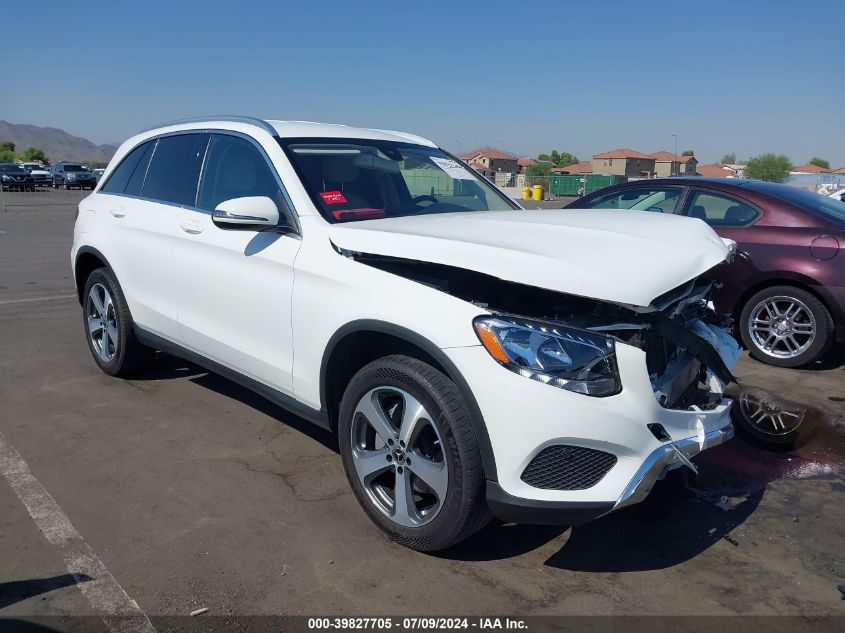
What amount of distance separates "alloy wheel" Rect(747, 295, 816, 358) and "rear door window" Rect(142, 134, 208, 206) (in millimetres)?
4617

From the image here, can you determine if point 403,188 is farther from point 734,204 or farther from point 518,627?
point 734,204

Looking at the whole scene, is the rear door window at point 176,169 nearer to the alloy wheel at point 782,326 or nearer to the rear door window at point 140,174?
the rear door window at point 140,174

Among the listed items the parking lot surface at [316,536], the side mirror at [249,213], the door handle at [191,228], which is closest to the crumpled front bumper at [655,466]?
the parking lot surface at [316,536]

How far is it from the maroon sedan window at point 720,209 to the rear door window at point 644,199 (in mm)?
176

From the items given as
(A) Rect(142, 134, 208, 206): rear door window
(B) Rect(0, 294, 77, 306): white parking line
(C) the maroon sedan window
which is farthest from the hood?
(B) Rect(0, 294, 77, 306): white parking line

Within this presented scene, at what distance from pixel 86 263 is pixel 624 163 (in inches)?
3216

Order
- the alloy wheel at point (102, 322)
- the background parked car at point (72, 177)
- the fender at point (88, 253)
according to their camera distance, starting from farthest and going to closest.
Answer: the background parked car at point (72, 177) < the alloy wheel at point (102, 322) < the fender at point (88, 253)

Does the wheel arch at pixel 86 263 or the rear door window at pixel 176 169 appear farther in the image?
the wheel arch at pixel 86 263

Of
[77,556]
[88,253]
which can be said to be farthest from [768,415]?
[88,253]

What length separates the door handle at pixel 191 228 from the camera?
4312mm

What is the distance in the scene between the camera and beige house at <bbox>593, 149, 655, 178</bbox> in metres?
79.8

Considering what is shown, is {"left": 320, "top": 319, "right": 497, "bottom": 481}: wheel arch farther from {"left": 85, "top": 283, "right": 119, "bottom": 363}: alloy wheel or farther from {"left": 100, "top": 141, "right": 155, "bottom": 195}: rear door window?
{"left": 100, "top": 141, "right": 155, "bottom": 195}: rear door window

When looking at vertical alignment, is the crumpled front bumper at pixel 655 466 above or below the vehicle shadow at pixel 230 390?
above

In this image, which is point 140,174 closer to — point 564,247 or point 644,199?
point 564,247
